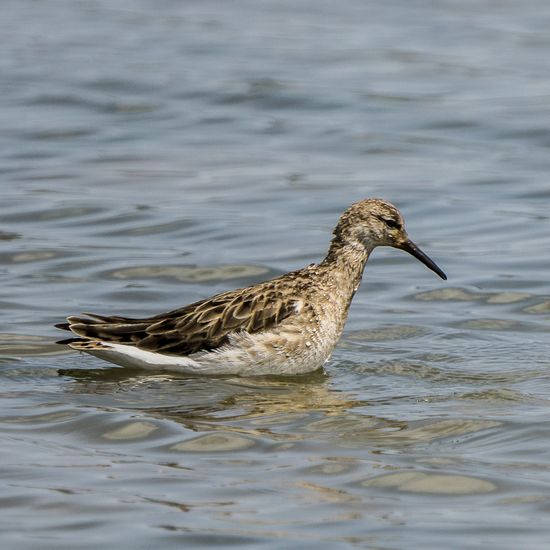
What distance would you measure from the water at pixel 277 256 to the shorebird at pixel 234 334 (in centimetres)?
18

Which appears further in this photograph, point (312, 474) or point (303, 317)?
point (303, 317)

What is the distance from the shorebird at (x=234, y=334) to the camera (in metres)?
12.3

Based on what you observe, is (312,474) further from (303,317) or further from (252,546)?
(303,317)

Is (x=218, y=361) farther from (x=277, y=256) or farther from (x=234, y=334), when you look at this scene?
(x=277, y=256)

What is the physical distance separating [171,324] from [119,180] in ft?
24.6

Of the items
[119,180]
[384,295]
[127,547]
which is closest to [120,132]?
[119,180]

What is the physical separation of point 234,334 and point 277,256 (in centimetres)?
421

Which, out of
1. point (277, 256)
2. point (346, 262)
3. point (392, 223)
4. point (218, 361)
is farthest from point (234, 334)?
point (277, 256)

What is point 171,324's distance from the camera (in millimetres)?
12547

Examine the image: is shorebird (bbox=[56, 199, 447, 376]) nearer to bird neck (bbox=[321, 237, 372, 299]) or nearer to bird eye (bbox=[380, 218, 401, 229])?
bird neck (bbox=[321, 237, 372, 299])

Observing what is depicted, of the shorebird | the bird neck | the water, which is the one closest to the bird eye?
the bird neck

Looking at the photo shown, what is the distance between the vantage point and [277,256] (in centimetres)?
1648

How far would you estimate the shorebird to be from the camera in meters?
12.3

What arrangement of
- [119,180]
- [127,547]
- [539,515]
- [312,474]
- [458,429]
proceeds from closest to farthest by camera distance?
[127,547] < [539,515] < [312,474] < [458,429] < [119,180]
